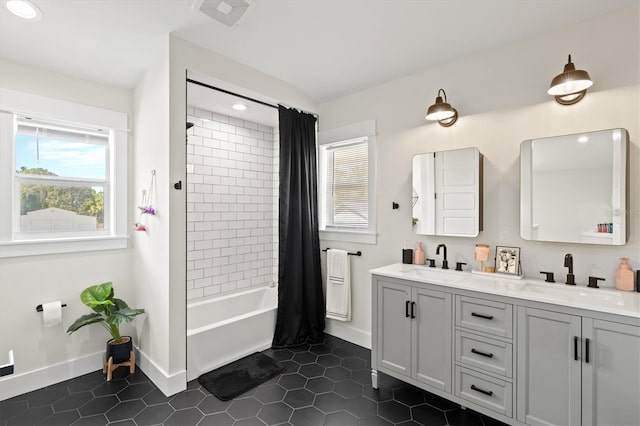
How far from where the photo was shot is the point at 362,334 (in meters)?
3.16

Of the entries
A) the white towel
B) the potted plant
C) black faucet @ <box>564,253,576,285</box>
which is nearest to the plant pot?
the potted plant

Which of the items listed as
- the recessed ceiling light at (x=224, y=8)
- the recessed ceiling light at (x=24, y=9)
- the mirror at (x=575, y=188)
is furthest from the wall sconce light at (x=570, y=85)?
the recessed ceiling light at (x=24, y=9)

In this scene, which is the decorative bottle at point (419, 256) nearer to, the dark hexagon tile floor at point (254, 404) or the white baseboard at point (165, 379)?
the dark hexagon tile floor at point (254, 404)

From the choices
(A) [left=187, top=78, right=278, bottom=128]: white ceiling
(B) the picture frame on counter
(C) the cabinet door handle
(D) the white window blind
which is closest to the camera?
(C) the cabinet door handle

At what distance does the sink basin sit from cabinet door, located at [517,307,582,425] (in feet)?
0.49

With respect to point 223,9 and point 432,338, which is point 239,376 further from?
point 223,9

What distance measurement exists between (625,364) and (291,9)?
270 cm

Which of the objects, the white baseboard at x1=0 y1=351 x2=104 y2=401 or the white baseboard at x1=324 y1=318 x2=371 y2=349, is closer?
the white baseboard at x1=0 y1=351 x2=104 y2=401

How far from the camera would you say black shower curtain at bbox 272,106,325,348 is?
3119mm

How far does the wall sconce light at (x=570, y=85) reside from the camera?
1864mm

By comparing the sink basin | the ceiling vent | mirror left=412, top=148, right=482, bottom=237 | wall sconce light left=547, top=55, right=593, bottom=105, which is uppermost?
the ceiling vent

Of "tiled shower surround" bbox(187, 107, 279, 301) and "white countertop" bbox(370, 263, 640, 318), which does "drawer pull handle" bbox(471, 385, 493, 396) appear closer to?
"white countertop" bbox(370, 263, 640, 318)

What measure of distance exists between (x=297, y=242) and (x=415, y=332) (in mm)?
1474

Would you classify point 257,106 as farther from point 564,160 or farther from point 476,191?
point 564,160
